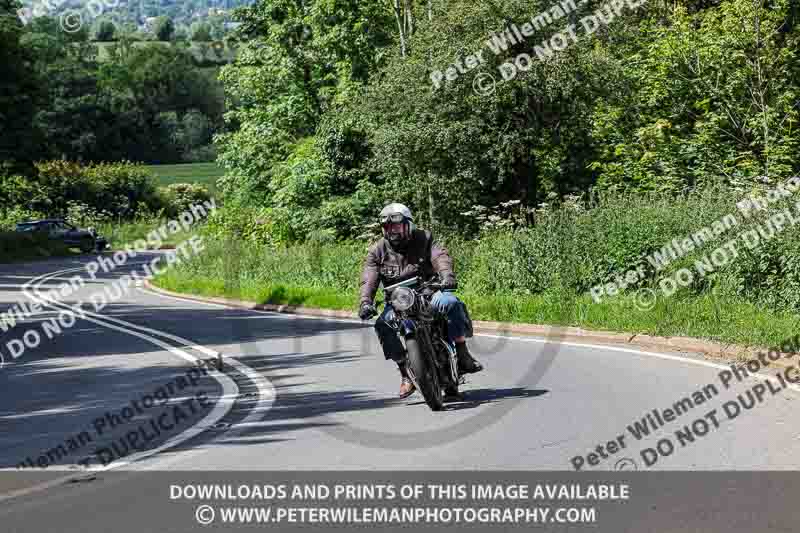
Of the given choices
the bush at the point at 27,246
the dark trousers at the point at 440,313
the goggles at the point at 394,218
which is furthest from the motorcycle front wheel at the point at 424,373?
the bush at the point at 27,246

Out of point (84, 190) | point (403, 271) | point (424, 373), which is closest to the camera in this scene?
point (424, 373)

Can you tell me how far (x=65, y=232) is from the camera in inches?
2366

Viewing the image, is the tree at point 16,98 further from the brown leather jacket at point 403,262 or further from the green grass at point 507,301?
the brown leather jacket at point 403,262

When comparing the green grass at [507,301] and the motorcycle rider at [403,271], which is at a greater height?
the motorcycle rider at [403,271]

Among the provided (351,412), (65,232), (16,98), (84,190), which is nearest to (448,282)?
(351,412)

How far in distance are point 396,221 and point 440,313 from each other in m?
0.94

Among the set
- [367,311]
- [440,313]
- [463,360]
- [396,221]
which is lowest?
[463,360]

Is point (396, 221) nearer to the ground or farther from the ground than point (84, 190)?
nearer to the ground

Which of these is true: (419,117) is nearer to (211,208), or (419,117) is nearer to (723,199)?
(723,199)

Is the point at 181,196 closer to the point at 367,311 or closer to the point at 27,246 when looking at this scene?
the point at 27,246

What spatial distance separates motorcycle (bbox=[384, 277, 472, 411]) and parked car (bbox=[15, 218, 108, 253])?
5187 cm

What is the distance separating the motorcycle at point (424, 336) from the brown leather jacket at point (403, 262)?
12 cm

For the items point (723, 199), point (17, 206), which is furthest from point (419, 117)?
point (17, 206)

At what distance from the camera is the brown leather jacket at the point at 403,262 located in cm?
1080
